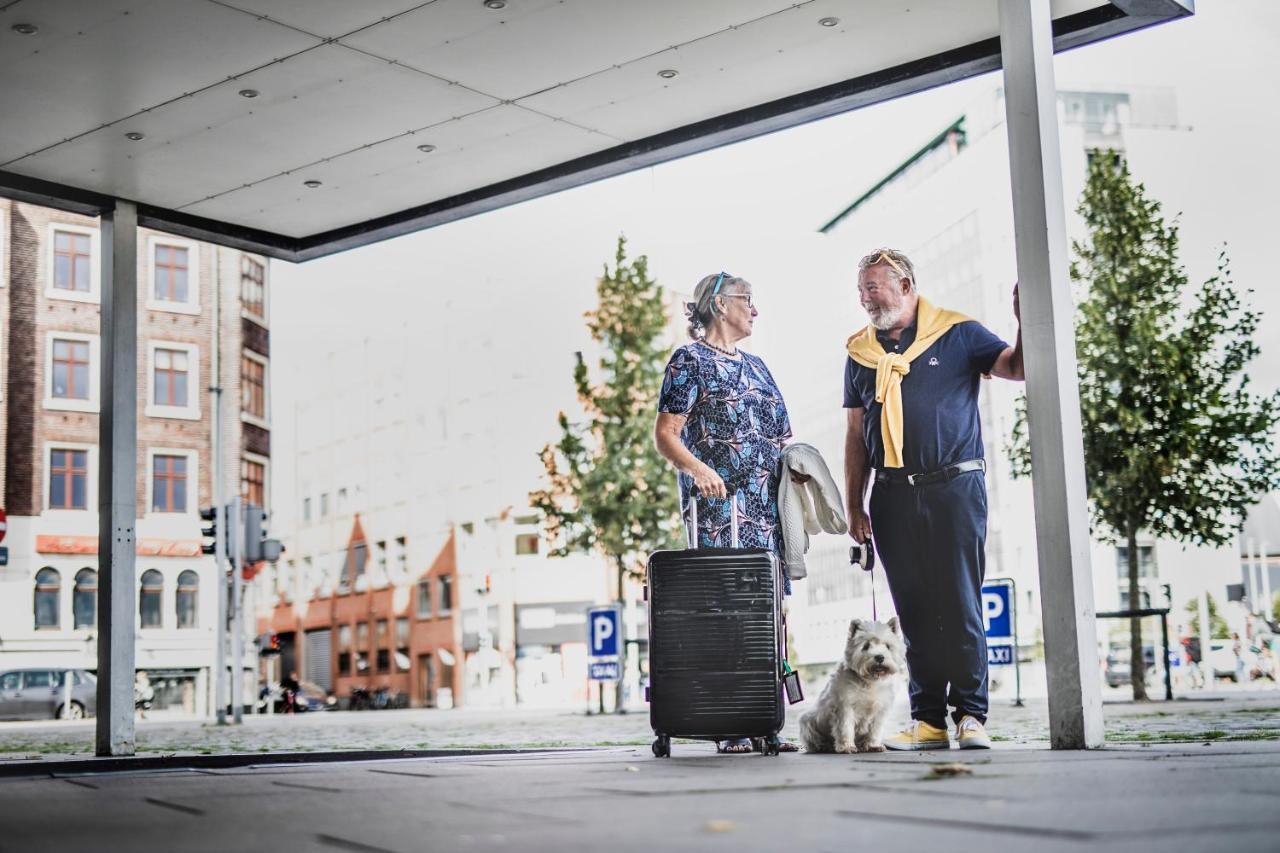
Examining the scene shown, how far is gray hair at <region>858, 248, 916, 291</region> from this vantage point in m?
8.28

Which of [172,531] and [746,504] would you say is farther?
[172,531]

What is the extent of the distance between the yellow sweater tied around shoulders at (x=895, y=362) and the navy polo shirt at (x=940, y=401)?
0.03 meters

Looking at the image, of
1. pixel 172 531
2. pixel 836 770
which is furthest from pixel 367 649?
pixel 836 770

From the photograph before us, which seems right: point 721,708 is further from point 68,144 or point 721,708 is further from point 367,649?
point 367,649

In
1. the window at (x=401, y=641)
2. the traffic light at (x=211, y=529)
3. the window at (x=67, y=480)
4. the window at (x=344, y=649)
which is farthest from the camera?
the window at (x=344, y=649)

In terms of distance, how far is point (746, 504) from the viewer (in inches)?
324

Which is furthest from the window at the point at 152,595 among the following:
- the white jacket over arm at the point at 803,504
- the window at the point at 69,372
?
the white jacket over arm at the point at 803,504

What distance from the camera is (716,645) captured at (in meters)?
7.57

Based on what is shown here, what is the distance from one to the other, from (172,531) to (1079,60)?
65531mm

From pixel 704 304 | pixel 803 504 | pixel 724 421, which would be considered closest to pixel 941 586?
pixel 803 504

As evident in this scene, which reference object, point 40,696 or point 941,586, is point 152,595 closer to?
point 40,696

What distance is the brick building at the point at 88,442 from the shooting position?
4553cm

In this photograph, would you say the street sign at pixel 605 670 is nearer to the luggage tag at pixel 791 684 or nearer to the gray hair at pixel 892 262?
the luggage tag at pixel 791 684

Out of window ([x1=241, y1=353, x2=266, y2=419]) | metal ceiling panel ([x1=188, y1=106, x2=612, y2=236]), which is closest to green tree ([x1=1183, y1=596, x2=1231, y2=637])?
window ([x1=241, y1=353, x2=266, y2=419])
